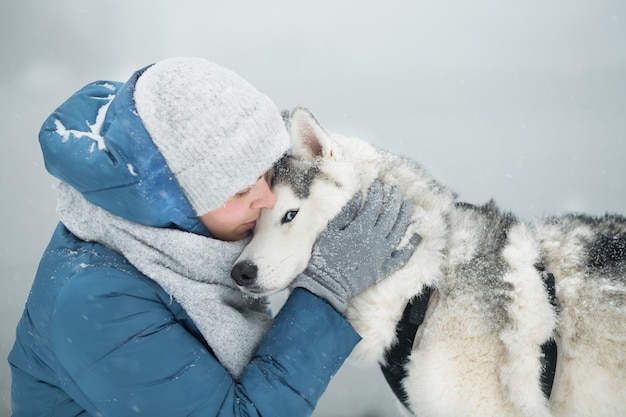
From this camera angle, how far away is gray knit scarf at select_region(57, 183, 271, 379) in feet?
5.41

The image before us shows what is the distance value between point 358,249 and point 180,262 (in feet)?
2.38

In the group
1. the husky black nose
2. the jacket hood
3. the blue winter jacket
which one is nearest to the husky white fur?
the husky black nose

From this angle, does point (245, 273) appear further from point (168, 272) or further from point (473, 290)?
point (473, 290)

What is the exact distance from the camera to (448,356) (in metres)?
1.89

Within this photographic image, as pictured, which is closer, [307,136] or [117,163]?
[117,163]

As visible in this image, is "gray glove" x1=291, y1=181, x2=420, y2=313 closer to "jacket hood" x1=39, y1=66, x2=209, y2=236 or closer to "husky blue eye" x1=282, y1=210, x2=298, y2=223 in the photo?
"husky blue eye" x1=282, y1=210, x2=298, y2=223

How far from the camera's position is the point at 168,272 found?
166 centimetres

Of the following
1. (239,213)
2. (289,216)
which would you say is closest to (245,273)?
(239,213)

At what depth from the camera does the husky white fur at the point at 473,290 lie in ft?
6.06

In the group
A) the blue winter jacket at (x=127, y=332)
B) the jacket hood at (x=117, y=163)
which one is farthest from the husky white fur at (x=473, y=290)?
the jacket hood at (x=117, y=163)

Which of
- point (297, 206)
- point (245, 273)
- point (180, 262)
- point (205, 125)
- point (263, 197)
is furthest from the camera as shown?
point (297, 206)

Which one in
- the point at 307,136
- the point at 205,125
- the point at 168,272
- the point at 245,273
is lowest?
the point at 168,272

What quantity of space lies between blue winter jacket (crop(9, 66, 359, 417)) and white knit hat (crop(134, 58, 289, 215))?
6 cm

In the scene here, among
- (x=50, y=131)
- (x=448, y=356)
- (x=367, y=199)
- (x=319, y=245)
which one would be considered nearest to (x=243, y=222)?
(x=319, y=245)
